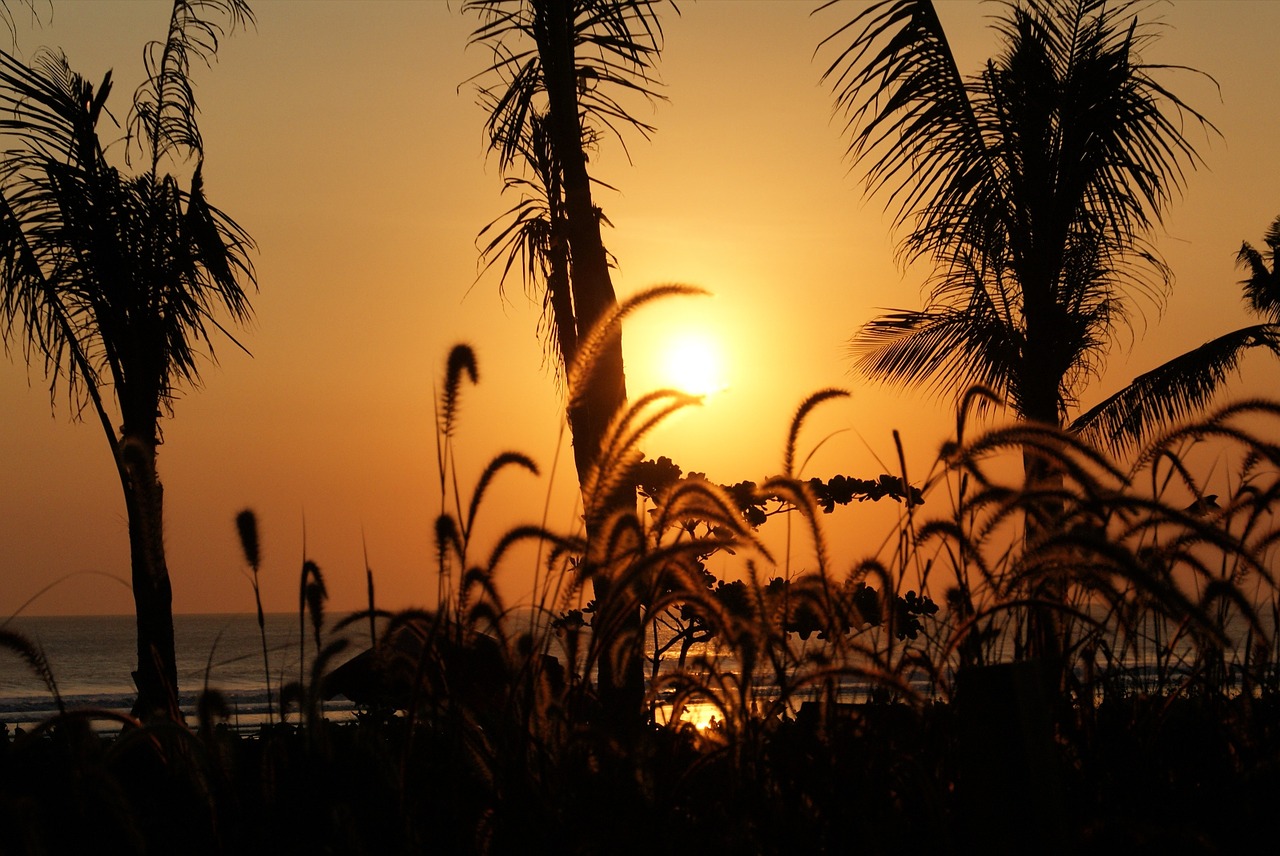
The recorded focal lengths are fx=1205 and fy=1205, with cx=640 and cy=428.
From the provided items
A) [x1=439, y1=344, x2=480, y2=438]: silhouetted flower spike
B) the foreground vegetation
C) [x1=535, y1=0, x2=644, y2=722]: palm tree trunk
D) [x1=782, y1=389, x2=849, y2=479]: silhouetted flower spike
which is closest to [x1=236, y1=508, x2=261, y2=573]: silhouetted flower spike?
the foreground vegetation

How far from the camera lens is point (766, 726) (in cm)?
190

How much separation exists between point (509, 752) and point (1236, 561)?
1.65 meters

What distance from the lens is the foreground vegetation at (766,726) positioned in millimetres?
1552

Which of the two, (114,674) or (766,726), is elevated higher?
(114,674)

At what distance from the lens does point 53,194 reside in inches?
347

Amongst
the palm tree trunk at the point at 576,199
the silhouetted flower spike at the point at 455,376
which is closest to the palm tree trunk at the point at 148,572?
the silhouetted flower spike at the point at 455,376

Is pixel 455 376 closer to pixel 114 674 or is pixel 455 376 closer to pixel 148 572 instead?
pixel 148 572

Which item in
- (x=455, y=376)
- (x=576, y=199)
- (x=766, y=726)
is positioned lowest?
(x=766, y=726)

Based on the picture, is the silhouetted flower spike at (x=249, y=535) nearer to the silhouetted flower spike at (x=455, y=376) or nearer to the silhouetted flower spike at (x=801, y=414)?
the silhouetted flower spike at (x=455, y=376)

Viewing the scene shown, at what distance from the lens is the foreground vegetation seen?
1.55m

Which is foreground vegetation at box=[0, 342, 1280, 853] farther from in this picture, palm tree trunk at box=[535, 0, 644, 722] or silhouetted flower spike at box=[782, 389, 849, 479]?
palm tree trunk at box=[535, 0, 644, 722]

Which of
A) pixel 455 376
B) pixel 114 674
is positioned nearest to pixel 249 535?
pixel 455 376

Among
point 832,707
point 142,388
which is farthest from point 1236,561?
point 142,388

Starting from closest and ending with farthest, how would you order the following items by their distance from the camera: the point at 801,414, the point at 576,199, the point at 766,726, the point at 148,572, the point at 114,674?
1. the point at 766,726
2. the point at 801,414
3. the point at 148,572
4. the point at 576,199
5. the point at 114,674
